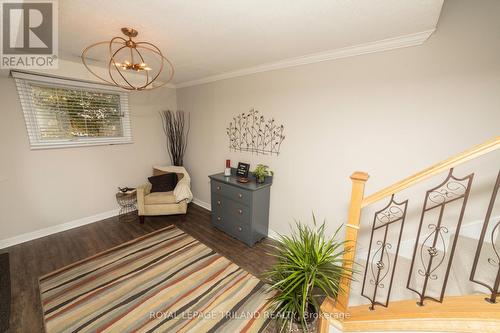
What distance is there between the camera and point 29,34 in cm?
177

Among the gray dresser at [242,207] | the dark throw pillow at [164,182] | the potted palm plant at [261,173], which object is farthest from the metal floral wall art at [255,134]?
the dark throw pillow at [164,182]

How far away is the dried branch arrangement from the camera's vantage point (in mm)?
4086

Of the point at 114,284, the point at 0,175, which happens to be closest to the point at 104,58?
the point at 0,175

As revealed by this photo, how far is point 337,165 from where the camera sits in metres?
2.31

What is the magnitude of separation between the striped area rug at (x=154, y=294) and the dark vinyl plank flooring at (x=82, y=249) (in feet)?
0.36

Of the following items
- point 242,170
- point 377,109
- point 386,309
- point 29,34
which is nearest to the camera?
point 386,309

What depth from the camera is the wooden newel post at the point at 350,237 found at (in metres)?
1.37

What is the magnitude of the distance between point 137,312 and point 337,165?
2449 mm

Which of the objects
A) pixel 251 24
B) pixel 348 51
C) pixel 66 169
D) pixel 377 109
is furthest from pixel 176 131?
pixel 377 109

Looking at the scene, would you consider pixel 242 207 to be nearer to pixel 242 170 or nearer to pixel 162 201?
pixel 242 170

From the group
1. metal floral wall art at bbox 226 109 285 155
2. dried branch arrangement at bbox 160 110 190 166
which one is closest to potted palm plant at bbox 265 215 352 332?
metal floral wall art at bbox 226 109 285 155

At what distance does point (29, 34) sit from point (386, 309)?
3.53 metres

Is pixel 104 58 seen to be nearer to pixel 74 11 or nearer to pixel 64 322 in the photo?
pixel 74 11

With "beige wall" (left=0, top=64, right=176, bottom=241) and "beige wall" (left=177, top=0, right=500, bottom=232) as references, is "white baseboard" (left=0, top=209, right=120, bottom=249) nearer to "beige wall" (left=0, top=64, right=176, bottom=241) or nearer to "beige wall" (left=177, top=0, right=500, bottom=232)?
"beige wall" (left=0, top=64, right=176, bottom=241)
